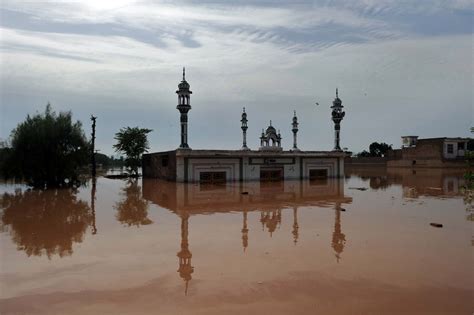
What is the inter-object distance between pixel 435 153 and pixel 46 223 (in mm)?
62101

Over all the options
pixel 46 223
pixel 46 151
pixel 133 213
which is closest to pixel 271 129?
pixel 46 151

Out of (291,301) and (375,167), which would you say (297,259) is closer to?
(291,301)

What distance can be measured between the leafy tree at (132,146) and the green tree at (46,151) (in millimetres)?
17024

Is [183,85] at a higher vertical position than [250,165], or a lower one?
higher

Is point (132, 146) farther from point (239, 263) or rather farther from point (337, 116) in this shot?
point (239, 263)

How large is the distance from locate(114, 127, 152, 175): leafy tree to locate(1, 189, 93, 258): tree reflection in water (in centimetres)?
2796

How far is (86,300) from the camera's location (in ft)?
19.0

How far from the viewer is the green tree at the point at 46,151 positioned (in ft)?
88.8

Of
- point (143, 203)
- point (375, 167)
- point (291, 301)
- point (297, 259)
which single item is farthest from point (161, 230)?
point (375, 167)

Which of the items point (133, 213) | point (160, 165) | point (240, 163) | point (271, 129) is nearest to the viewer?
point (133, 213)

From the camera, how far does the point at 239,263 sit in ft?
25.1

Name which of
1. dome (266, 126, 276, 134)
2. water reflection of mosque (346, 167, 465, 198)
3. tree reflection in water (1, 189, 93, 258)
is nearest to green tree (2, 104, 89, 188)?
tree reflection in water (1, 189, 93, 258)

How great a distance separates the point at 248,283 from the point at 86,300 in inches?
105

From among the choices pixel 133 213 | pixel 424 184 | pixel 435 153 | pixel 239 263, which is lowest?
pixel 239 263
